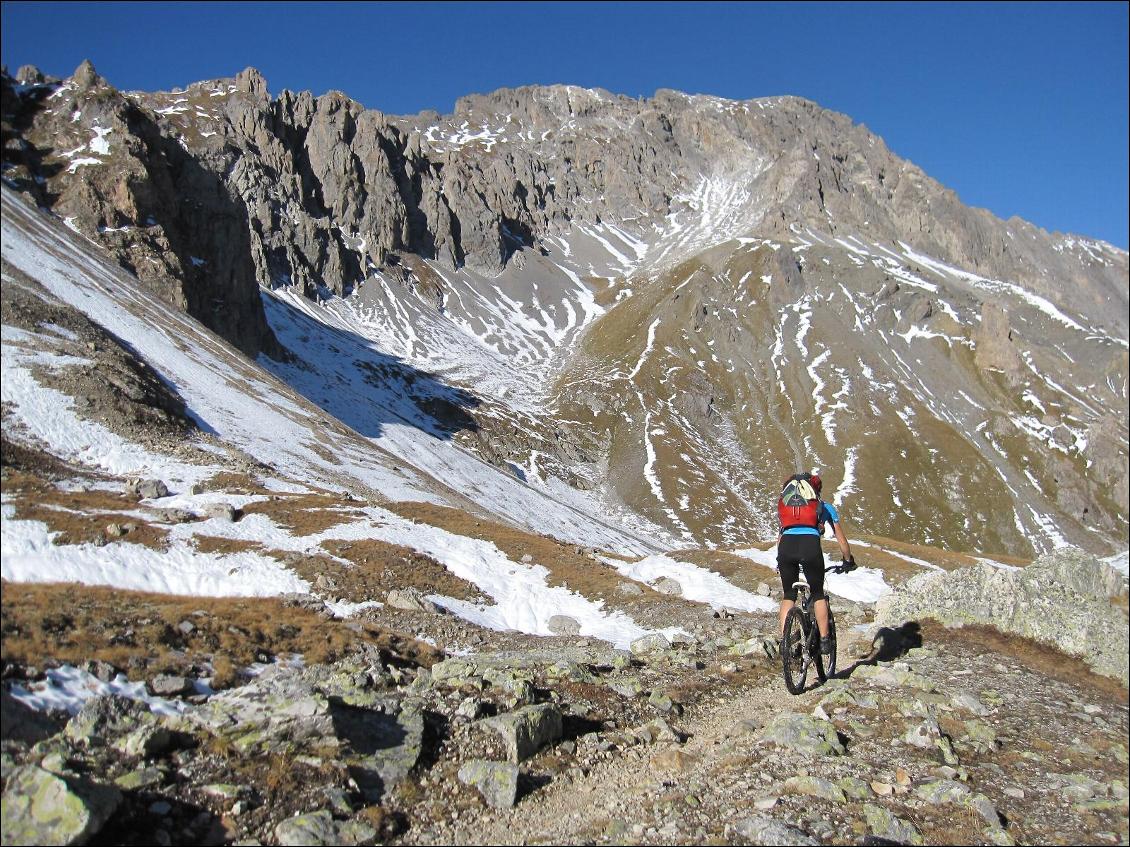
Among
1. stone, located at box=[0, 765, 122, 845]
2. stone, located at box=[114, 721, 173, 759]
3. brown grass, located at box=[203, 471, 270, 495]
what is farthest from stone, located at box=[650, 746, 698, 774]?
brown grass, located at box=[203, 471, 270, 495]

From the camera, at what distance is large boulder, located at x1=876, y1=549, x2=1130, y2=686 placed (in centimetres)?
1764

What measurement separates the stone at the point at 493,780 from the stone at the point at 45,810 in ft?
15.5

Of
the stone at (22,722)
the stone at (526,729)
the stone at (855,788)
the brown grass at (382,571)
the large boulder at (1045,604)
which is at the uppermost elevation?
the large boulder at (1045,604)

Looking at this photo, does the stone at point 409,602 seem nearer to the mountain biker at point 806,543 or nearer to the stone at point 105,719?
the mountain biker at point 806,543

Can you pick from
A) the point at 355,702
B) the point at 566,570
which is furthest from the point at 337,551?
the point at 355,702

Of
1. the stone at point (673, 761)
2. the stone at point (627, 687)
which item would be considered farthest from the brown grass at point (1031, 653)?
the stone at point (673, 761)

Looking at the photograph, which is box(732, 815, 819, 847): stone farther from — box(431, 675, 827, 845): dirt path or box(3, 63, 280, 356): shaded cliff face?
box(3, 63, 280, 356): shaded cliff face

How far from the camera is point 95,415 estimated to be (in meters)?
30.7

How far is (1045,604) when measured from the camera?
65.1ft

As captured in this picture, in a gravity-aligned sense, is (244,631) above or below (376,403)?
below

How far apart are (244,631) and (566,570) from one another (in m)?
21.7

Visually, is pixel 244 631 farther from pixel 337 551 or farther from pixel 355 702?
pixel 337 551

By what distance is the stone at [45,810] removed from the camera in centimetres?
699

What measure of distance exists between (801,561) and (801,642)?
194 centimetres
